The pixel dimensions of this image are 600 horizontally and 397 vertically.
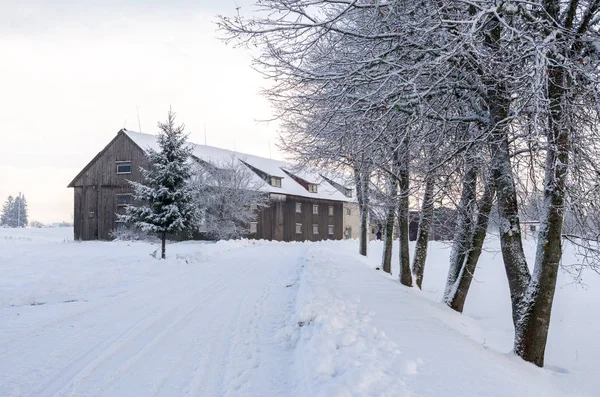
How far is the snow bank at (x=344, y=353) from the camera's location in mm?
3730

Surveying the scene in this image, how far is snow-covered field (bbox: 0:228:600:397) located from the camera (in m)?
4.21

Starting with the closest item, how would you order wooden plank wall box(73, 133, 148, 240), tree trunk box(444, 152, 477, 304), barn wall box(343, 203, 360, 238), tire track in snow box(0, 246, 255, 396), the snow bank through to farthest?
the snow bank, tire track in snow box(0, 246, 255, 396), tree trunk box(444, 152, 477, 304), wooden plank wall box(73, 133, 148, 240), barn wall box(343, 203, 360, 238)

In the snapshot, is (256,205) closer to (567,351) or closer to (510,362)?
(567,351)

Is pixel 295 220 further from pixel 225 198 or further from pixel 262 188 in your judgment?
pixel 225 198

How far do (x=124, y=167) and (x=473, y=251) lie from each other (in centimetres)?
3465

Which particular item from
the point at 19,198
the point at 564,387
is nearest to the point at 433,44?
the point at 564,387

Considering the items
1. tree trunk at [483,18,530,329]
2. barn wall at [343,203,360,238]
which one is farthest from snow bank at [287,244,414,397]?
barn wall at [343,203,360,238]

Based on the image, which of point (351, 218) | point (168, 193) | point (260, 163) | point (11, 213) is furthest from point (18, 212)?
point (168, 193)

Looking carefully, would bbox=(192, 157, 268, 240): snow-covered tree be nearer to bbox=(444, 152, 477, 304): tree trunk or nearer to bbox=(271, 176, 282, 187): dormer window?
bbox=(271, 176, 282, 187): dormer window

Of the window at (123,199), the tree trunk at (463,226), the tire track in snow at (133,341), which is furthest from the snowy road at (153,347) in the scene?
the window at (123,199)

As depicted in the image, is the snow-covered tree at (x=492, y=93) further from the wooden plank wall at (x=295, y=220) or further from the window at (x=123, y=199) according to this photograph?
the wooden plank wall at (x=295, y=220)

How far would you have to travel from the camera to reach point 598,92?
16.8 feet

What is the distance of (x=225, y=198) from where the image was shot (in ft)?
117

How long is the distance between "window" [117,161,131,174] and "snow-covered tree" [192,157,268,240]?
6311mm
